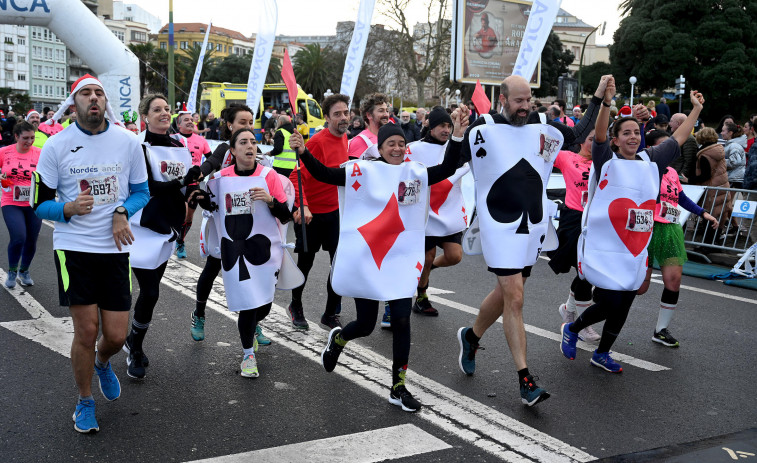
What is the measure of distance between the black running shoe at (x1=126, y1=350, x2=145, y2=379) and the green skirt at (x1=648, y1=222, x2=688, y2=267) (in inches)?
164

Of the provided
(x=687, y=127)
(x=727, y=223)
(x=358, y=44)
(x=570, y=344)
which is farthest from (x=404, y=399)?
(x=358, y=44)

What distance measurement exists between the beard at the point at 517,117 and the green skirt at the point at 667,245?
2187 millimetres

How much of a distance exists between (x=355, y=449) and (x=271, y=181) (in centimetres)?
220

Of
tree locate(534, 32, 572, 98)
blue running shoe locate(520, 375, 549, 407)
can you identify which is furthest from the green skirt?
tree locate(534, 32, 572, 98)

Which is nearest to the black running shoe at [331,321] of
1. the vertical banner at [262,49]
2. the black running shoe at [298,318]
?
the black running shoe at [298,318]

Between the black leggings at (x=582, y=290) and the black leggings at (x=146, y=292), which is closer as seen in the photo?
the black leggings at (x=146, y=292)

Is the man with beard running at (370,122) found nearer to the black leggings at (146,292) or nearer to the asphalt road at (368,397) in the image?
the asphalt road at (368,397)

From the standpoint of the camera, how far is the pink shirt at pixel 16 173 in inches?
337

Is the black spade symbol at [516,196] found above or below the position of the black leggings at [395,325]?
above

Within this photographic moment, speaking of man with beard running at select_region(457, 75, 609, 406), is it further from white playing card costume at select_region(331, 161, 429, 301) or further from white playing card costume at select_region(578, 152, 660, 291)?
white playing card costume at select_region(578, 152, 660, 291)

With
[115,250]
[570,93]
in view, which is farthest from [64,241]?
[570,93]

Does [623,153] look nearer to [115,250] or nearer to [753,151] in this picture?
[115,250]

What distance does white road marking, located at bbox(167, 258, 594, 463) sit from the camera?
410 centimetres

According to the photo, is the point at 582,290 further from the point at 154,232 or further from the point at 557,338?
the point at 154,232
